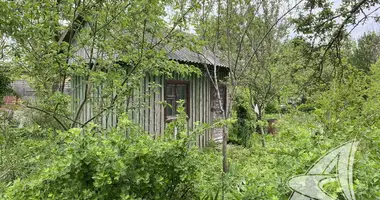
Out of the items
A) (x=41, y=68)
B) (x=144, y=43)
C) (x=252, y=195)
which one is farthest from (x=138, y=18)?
(x=252, y=195)

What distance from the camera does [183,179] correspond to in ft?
6.00

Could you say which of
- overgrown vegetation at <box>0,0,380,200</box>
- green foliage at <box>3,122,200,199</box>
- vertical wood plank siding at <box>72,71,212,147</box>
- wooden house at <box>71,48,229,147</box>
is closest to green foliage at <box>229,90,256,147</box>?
wooden house at <box>71,48,229,147</box>

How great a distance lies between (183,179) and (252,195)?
533 mm

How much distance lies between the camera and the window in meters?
7.21

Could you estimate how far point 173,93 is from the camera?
7391mm

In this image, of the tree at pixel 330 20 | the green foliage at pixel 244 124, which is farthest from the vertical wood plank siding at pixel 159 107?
the tree at pixel 330 20

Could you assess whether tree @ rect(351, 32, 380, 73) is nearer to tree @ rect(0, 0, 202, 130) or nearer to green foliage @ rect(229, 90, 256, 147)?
green foliage @ rect(229, 90, 256, 147)

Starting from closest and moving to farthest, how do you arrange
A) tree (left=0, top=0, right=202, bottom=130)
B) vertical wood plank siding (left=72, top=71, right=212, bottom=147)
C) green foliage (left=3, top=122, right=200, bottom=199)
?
green foliage (left=3, top=122, right=200, bottom=199) → tree (left=0, top=0, right=202, bottom=130) → vertical wood plank siding (left=72, top=71, right=212, bottom=147)

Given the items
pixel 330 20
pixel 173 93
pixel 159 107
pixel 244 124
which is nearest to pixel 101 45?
pixel 330 20

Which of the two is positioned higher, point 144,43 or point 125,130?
point 144,43

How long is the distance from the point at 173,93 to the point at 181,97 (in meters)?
0.42

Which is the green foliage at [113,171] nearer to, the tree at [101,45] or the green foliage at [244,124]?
the tree at [101,45]

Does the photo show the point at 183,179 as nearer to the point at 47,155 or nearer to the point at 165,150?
the point at 165,150

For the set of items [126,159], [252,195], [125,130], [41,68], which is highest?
[41,68]
